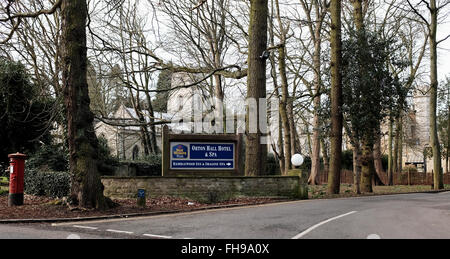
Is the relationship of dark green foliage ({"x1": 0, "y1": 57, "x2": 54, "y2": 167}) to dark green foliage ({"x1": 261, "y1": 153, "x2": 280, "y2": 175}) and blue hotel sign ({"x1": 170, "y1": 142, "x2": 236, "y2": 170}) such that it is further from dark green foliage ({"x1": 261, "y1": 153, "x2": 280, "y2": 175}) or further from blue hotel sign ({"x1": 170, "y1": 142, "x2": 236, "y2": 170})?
dark green foliage ({"x1": 261, "y1": 153, "x2": 280, "y2": 175})

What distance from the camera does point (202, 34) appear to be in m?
32.2

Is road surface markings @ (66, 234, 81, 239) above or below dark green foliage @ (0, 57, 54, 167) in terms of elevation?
below

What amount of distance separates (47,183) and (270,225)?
410 inches

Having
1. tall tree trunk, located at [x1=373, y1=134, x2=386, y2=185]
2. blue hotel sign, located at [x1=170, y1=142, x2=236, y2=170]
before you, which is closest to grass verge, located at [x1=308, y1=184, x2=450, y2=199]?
blue hotel sign, located at [x1=170, y1=142, x2=236, y2=170]

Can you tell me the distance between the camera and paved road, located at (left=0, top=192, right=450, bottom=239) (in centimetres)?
846

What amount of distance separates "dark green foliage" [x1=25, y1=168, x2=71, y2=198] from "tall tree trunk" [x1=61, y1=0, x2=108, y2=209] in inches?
157

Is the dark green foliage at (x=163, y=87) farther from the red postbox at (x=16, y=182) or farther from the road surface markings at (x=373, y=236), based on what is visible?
the road surface markings at (x=373, y=236)

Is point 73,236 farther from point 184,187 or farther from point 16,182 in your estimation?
point 184,187

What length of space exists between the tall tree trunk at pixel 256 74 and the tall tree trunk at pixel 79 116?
6557mm

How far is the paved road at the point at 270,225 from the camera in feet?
27.8

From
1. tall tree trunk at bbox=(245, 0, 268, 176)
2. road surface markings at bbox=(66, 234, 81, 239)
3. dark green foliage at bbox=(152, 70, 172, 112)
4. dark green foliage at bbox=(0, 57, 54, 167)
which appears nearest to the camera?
road surface markings at bbox=(66, 234, 81, 239)

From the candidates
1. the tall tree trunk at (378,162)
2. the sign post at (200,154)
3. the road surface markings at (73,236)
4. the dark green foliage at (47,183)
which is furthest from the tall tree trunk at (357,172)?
the road surface markings at (73,236)
